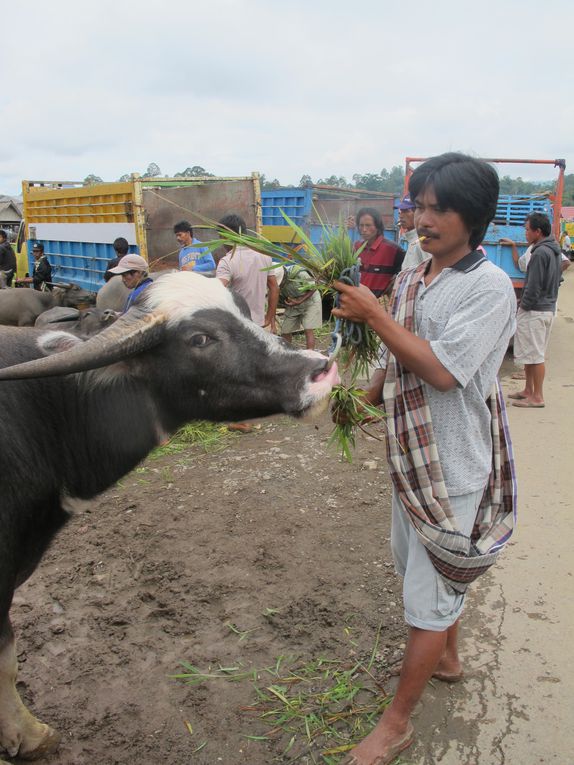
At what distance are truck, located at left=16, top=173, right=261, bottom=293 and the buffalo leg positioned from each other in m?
5.44

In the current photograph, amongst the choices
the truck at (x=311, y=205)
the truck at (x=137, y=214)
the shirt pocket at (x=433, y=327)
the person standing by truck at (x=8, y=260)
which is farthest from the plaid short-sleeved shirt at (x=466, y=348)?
the person standing by truck at (x=8, y=260)

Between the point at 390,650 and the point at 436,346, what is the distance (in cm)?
162

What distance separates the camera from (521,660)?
261 centimetres

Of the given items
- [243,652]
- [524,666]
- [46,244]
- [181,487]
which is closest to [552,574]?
[524,666]

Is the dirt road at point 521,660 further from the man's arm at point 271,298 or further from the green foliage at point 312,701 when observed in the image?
the man's arm at point 271,298

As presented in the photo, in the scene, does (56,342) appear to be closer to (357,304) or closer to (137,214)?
(357,304)

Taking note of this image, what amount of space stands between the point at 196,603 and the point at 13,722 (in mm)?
980

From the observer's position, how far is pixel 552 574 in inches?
126

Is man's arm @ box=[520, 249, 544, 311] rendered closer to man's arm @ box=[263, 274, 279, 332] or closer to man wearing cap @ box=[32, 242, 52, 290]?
man's arm @ box=[263, 274, 279, 332]

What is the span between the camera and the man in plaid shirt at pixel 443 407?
5.82ft

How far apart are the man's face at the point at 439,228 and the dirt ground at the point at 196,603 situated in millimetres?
1579

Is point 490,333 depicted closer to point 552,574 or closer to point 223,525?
point 552,574

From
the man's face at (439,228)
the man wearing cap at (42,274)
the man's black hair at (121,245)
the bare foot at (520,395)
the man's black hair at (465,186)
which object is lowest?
the bare foot at (520,395)

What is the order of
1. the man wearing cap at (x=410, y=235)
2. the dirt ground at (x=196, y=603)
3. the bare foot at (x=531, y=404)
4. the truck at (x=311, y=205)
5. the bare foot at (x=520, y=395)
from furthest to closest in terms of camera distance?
1. the truck at (x=311, y=205)
2. the bare foot at (x=520, y=395)
3. the bare foot at (x=531, y=404)
4. the man wearing cap at (x=410, y=235)
5. the dirt ground at (x=196, y=603)
